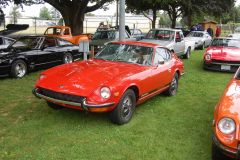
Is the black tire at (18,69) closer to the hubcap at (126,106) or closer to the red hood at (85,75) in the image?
the red hood at (85,75)

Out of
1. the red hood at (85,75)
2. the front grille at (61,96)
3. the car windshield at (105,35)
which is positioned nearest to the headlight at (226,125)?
the red hood at (85,75)

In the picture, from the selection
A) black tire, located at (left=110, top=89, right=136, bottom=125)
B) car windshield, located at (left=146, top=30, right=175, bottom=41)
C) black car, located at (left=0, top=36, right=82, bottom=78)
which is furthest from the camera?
car windshield, located at (left=146, top=30, right=175, bottom=41)

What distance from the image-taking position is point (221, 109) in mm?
4363

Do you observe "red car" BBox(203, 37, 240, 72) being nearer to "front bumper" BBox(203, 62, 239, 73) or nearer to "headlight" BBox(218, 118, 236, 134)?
"front bumper" BBox(203, 62, 239, 73)

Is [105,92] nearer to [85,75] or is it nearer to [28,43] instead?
[85,75]

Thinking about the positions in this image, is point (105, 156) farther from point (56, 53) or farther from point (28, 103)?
point (56, 53)

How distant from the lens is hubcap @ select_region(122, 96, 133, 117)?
5.79m

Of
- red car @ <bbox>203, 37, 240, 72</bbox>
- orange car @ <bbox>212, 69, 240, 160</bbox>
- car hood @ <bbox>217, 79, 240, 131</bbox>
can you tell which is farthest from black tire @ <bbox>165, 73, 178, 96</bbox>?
red car @ <bbox>203, 37, 240, 72</bbox>

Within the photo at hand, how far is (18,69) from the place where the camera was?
32.2 ft

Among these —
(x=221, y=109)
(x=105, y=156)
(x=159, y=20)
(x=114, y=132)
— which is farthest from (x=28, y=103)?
(x=159, y=20)

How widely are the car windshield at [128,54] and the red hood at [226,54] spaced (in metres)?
5.68

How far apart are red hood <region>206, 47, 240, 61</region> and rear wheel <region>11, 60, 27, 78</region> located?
22.0ft

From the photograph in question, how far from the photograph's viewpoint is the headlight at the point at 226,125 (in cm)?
404

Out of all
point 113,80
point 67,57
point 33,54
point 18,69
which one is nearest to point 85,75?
point 113,80
